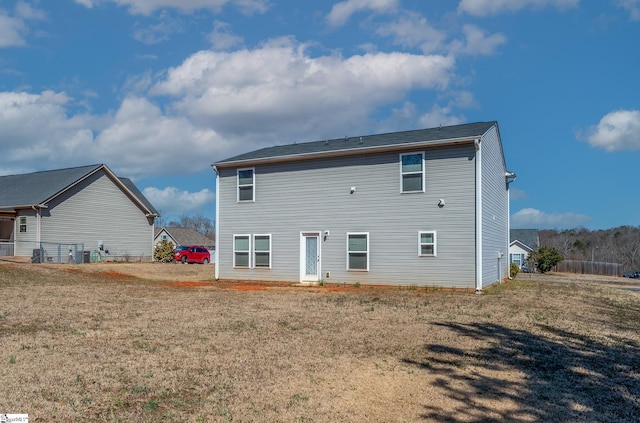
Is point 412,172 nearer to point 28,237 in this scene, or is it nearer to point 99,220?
point 99,220

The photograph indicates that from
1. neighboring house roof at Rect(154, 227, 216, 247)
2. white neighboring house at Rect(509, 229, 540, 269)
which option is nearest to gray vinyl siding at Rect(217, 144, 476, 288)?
white neighboring house at Rect(509, 229, 540, 269)

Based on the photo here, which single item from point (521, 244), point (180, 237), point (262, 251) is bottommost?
point (262, 251)

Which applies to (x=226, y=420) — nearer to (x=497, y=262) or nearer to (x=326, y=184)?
(x=326, y=184)

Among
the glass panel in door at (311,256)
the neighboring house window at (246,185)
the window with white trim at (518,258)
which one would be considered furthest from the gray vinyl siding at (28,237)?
the window with white trim at (518,258)

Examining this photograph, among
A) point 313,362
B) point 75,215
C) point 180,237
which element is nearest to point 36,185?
point 75,215

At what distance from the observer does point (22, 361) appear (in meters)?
6.56

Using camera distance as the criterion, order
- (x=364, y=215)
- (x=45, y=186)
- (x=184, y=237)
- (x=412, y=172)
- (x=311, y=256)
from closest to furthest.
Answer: (x=412, y=172) → (x=364, y=215) → (x=311, y=256) → (x=45, y=186) → (x=184, y=237)

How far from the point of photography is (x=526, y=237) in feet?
186

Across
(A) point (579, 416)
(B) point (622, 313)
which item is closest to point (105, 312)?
(A) point (579, 416)

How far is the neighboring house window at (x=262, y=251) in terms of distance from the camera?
68.7 ft

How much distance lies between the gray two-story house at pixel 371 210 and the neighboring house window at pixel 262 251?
0.04 m

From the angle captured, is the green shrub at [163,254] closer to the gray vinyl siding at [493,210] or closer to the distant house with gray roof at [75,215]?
the distant house with gray roof at [75,215]

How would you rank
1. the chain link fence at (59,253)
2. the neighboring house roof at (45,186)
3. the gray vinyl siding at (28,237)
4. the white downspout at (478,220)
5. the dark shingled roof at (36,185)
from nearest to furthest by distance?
the white downspout at (478,220)
the chain link fence at (59,253)
the gray vinyl siding at (28,237)
the neighboring house roof at (45,186)
the dark shingled roof at (36,185)

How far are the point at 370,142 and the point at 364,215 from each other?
294 cm
